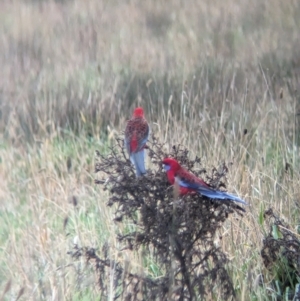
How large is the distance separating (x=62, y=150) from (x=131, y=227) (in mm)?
Result: 1835

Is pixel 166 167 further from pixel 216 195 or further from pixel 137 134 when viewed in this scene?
pixel 137 134

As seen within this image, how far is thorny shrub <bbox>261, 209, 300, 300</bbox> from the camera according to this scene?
3.57 meters

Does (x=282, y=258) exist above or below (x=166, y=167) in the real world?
below

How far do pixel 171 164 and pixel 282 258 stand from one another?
113 cm

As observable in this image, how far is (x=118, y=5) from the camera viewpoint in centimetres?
1005

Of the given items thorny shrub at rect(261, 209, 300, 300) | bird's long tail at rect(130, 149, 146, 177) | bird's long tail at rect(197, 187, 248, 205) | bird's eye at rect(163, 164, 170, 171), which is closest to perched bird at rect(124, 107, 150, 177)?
bird's long tail at rect(130, 149, 146, 177)

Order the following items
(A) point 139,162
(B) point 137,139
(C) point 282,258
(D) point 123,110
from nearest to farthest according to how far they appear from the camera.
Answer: (A) point 139,162, (B) point 137,139, (C) point 282,258, (D) point 123,110

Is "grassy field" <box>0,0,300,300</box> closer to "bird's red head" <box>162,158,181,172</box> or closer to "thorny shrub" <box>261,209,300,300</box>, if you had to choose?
"thorny shrub" <box>261,209,300,300</box>

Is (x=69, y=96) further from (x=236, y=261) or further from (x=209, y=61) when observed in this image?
(x=236, y=261)

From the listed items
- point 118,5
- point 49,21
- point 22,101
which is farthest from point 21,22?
point 22,101

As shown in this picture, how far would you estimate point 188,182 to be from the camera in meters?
2.92

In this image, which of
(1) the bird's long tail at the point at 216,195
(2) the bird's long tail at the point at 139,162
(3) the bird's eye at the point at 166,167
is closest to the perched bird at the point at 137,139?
(2) the bird's long tail at the point at 139,162

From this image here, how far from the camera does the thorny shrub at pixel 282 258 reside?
3568 mm

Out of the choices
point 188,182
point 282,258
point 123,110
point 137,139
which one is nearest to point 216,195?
point 188,182
